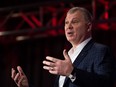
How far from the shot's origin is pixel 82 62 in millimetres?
1925

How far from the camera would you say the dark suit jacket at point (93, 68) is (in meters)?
1.75

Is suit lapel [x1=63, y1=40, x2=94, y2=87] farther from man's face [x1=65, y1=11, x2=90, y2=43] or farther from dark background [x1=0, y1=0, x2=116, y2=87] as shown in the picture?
dark background [x1=0, y1=0, x2=116, y2=87]

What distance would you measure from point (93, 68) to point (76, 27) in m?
0.27

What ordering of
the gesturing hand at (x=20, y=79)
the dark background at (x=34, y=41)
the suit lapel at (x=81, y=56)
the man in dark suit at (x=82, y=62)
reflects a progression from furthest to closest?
the dark background at (x=34, y=41) → the gesturing hand at (x=20, y=79) → the suit lapel at (x=81, y=56) → the man in dark suit at (x=82, y=62)

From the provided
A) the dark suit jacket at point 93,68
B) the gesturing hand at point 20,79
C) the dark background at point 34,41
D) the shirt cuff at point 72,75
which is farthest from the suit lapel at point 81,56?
the dark background at point 34,41

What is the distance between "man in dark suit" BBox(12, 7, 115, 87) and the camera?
1737 mm

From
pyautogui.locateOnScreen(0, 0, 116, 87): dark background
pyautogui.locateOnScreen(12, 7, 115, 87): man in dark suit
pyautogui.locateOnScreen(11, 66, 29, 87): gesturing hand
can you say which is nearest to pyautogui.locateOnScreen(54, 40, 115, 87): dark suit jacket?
pyautogui.locateOnScreen(12, 7, 115, 87): man in dark suit

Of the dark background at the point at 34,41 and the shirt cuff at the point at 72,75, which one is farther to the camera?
the dark background at the point at 34,41

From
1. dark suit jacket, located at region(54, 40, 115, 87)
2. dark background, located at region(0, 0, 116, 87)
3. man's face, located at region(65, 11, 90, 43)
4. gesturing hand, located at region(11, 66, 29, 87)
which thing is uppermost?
man's face, located at region(65, 11, 90, 43)

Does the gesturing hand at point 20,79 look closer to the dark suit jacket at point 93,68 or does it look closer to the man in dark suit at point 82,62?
the man in dark suit at point 82,62

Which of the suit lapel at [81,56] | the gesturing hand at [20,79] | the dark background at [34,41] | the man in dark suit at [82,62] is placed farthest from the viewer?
the dark background at [34,41]

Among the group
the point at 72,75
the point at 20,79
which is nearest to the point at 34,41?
the point at 20,79

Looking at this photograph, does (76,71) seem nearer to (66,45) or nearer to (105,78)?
(105,78)

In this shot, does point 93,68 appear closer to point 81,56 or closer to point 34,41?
point 81,56
